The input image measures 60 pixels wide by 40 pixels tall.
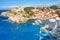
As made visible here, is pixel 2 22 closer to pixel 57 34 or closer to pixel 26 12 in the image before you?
pixel 26 12

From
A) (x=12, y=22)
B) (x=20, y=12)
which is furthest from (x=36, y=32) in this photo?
(x=20, y=12)

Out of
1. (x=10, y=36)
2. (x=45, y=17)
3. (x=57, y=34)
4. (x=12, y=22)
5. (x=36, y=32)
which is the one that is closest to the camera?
(x=57, y=34)

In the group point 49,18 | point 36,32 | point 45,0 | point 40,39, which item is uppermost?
point 45,0

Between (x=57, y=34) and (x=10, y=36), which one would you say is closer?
(x=57, y=34)

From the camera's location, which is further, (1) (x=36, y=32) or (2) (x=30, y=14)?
(2) (x=30, y=14)

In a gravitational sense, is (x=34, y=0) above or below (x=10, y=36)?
above

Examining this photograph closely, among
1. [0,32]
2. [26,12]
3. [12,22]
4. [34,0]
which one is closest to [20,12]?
[26,12]

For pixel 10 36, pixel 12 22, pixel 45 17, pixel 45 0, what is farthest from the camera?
pixel 12 22

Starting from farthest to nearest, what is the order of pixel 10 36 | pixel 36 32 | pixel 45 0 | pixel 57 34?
pixel 45 0 → pixel 36 32 → pixel 10 36 → pixel 57 34

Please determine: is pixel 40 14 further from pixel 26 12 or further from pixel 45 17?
pixel 26 12
